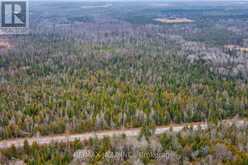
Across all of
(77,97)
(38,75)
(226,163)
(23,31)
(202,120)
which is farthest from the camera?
(23,31)

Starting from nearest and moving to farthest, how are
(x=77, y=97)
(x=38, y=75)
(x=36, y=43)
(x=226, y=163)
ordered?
1. (x=226, y=163)
2. (x=77, y=97)
3. (x=38, y=75)
4. (x=36, y=43)

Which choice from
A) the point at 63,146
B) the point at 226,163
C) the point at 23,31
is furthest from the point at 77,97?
the point at 23,31

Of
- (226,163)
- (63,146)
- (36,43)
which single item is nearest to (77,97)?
(63,146)

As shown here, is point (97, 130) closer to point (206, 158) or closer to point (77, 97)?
point (77, 97)

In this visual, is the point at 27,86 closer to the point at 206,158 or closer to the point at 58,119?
the point at 58,119

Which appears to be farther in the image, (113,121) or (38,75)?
(38,75)

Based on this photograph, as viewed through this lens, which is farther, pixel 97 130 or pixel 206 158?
pixel 97 130

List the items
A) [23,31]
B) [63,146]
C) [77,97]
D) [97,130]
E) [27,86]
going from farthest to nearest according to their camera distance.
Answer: [23,31] < [27,86] < [77,97] < [97,130] < [63,146]

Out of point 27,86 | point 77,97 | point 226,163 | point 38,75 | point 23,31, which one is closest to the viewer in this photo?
point 226,163
